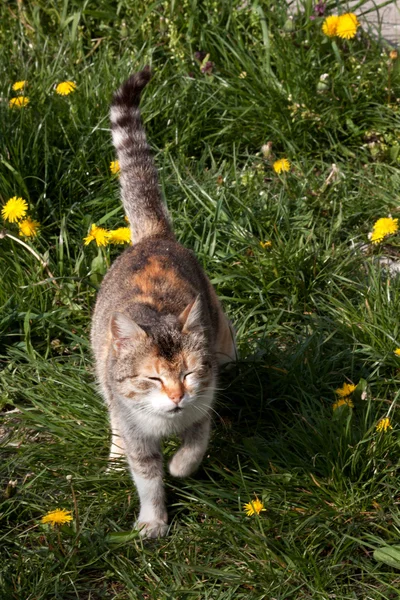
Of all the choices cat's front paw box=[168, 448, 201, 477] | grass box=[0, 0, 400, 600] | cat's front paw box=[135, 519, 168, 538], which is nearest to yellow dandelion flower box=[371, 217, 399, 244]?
grass box=[0, 0, 400, 600]

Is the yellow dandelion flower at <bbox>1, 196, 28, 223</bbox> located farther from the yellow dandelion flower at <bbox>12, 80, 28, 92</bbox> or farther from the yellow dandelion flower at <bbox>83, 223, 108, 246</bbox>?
the yellow dandelion flower at <bbox>12, 80, 28, 92</bbox>

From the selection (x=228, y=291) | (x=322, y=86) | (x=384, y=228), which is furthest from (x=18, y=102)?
(x=384, y=228)

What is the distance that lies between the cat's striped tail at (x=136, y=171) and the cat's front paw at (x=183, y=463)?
1121 millimetres

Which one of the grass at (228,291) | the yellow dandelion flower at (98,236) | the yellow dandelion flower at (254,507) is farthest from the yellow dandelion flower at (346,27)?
the yellow dandelion flower at (254,507)

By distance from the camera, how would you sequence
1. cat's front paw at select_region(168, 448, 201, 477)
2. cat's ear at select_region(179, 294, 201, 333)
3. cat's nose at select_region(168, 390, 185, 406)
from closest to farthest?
cat's nose at select_region(168, 390, 185, 406)
cat's ear at select_region(179, 294, 201, 333)
cat's front paw at select_region(168, 448, 201, 477)

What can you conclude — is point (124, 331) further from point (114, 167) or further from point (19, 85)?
point (19, 85)

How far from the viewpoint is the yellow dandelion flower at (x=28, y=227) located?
16.1ft

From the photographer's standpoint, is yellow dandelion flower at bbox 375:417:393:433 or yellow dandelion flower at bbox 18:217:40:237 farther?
yellow dandelion flower at bbox 18:217:40:237

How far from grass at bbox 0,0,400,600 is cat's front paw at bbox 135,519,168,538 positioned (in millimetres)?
50

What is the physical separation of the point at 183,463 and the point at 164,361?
0.52 meters

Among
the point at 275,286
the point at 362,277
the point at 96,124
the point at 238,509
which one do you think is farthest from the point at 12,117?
the point at 238,509

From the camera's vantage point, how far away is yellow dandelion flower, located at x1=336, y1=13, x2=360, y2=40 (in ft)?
18.5

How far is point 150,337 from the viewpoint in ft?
11.8

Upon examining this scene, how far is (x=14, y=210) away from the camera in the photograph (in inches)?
193
